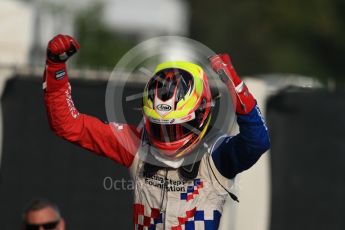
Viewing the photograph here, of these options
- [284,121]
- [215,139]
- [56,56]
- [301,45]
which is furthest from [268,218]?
[301,45]

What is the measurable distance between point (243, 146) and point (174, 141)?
1.45 feet

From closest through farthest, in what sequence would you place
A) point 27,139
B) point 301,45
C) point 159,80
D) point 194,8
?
point 159,80, point 27,139, point 301,45, point 194,8

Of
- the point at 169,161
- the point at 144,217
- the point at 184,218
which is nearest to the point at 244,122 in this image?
the point at 169,161

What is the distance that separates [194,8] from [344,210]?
48.1 metres

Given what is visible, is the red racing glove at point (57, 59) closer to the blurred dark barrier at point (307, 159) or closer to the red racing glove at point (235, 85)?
the red racing glove at point (235, 85)

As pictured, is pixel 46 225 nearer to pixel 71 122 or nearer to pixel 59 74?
pixel 71 122

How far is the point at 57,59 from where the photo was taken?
623 cm

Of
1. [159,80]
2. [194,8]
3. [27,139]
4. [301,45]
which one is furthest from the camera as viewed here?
[194,8]

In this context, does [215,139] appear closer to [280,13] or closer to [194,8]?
[280,13]

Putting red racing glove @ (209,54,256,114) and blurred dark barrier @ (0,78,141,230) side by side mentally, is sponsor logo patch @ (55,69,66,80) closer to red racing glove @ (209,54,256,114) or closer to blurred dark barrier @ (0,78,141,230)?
red racing glove @ (209,54,256,114)

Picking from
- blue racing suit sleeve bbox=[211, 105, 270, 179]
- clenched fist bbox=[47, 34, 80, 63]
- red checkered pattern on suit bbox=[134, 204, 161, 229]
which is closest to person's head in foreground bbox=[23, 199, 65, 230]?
red checkered pattern on suit bbox=[134, 204, 161, 229]

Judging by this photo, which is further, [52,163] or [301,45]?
[301,45]

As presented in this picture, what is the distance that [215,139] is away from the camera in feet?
20.7

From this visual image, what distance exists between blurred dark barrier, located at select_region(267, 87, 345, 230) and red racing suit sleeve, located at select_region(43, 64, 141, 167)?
299 centimetres
